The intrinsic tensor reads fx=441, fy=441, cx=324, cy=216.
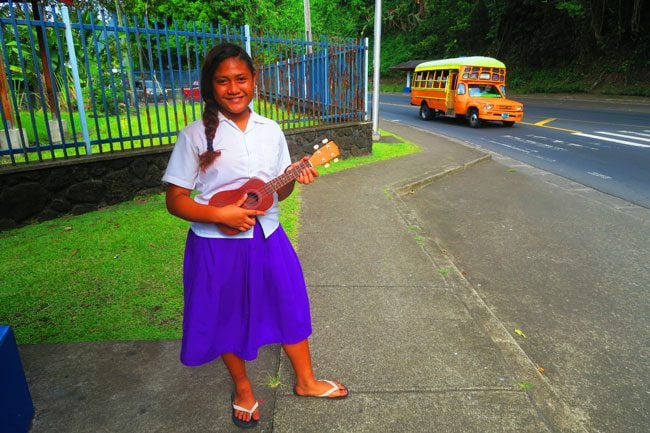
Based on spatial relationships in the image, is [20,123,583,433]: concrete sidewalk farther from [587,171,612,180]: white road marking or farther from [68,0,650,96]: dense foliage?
[68,0,650,96]: dense foliage

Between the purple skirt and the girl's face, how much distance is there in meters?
0.55

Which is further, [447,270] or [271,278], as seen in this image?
[447,270]

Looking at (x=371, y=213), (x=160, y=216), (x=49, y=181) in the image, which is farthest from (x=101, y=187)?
(x=371, y=213)

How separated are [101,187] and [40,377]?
3.93 metres

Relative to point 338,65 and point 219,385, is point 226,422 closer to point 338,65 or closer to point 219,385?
point 219,385

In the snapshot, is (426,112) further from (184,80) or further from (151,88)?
(151,88)

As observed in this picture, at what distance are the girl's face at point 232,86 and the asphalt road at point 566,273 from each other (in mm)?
2505

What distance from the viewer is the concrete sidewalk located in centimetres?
230

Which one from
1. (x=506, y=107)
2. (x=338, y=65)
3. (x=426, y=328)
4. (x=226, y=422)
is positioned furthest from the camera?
(x=506, y=107)

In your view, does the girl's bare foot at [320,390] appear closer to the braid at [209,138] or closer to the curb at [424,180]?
the braid at [209,138]

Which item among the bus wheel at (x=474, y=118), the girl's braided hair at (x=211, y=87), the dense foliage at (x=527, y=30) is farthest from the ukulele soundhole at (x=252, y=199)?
the dense foliage at (x=527, y=30)

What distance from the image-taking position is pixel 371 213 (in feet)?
20.0

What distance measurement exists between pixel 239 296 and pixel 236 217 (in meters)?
0.43

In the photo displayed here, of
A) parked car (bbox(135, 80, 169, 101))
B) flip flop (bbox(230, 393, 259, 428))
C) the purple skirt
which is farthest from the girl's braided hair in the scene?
parked car (bbox(135, 80, 169, 101))
